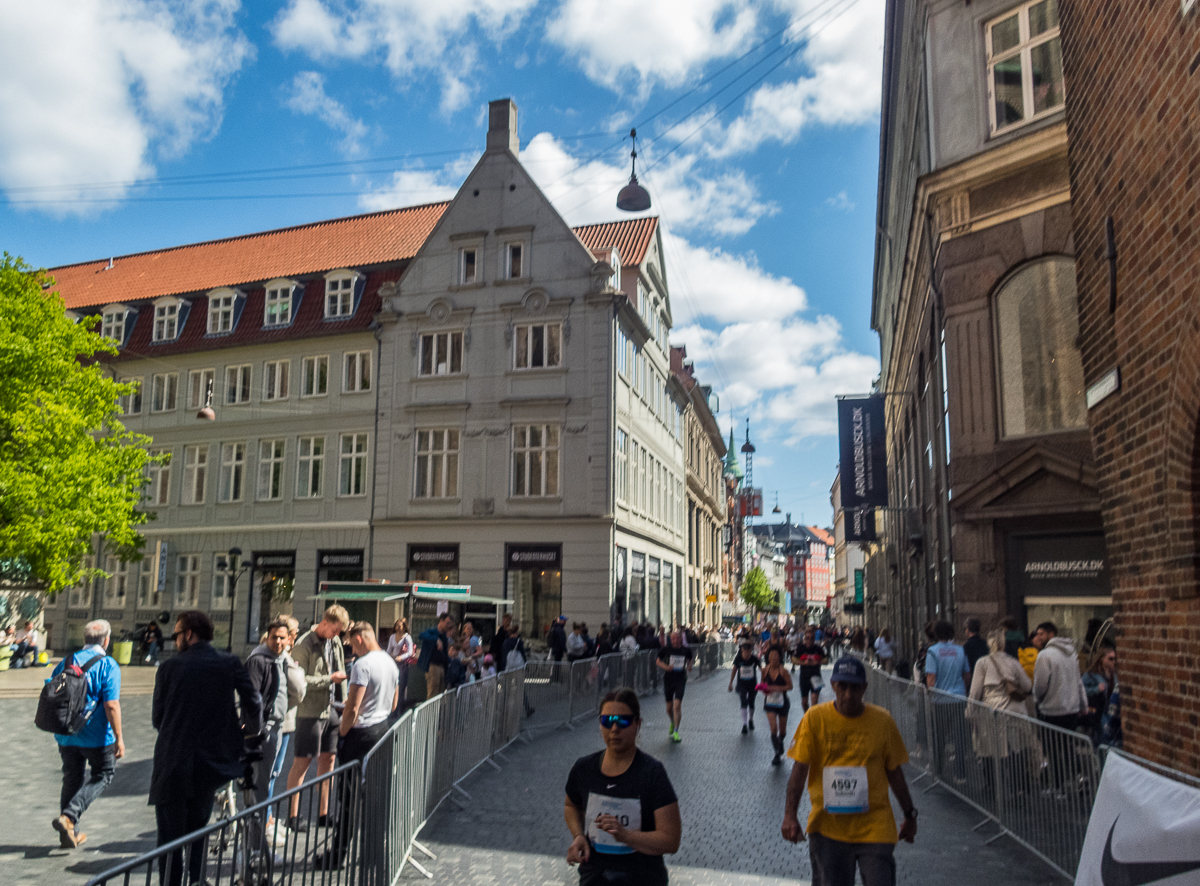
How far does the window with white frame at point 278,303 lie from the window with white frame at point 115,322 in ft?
23.9

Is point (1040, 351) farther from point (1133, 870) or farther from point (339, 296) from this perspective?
point (339, 296)

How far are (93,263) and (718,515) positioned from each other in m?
39.8

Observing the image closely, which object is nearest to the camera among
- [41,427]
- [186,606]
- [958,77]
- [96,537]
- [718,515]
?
[958,77]

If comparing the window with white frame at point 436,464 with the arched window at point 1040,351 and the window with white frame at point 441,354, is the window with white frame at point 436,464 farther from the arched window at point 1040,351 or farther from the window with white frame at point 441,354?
the arched window at point 1040,351

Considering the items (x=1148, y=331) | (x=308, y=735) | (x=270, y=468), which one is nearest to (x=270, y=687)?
(x=308, y=735)

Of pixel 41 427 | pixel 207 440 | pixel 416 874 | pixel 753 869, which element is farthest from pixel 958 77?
pixel 207 440

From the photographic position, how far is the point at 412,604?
28375mm

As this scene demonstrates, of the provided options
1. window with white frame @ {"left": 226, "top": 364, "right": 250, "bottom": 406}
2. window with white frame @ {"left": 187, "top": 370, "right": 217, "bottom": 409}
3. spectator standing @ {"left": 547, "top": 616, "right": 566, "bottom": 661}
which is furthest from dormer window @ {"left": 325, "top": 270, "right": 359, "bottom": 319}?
spectator standing @ {"left": 547, "top": 616, "right": 566, "bottom": 661}

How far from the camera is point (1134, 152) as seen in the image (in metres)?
5.95

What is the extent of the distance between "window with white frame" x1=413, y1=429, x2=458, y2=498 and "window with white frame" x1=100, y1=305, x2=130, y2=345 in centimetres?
1551

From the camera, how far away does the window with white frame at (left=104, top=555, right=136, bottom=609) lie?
37069 millimetres

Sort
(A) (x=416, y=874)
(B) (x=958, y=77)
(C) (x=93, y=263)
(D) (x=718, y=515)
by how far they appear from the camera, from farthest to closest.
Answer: (D) (x=718, y=515) → (C) (x=93, y=263) → (B) (x=958, y=77) → (A) (x=416, y=874)

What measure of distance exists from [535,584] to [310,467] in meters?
9.89

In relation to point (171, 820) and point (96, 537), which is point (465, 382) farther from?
point (171, 820)
